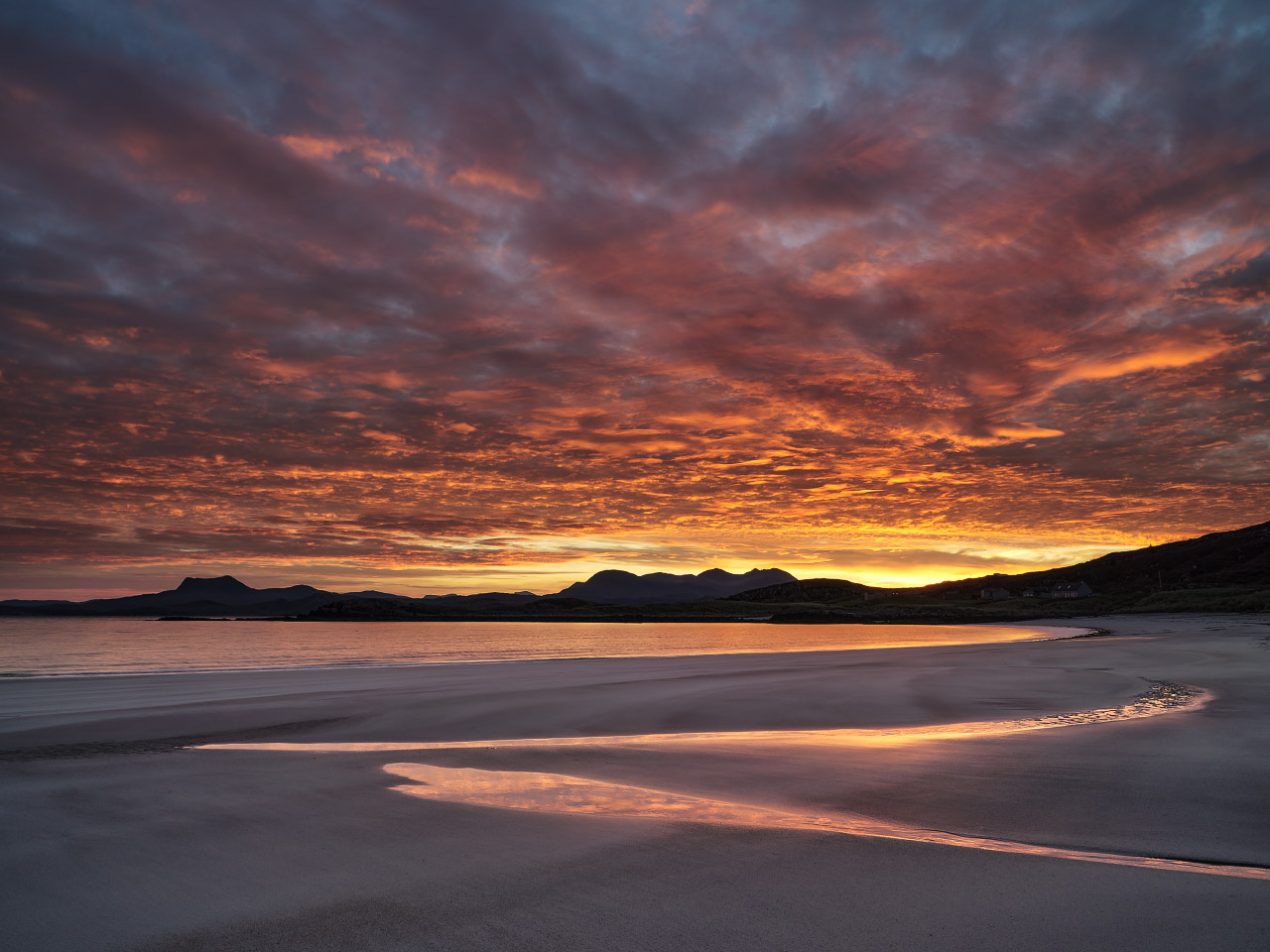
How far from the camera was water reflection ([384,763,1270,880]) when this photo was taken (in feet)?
18.8

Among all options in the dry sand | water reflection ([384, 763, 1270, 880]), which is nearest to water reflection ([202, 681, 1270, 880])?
water reflection ([384, 763, 1270, 880])

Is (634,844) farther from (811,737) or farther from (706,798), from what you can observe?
(811,737)

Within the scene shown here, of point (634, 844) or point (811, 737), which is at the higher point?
point (634, 844)

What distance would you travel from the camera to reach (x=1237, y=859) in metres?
5.66

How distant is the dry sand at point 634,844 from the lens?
450 centimetres

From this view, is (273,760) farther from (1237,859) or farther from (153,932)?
(1237,859)

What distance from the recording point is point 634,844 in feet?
20.1

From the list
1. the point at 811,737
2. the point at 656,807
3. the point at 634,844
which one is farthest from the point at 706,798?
the point at 811,737

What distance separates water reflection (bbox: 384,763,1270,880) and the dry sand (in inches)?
8.5

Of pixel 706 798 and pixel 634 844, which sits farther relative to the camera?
pixel 706 798

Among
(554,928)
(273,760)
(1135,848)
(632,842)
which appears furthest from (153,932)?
(1135,848)

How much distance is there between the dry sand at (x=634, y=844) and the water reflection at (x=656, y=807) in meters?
0.22

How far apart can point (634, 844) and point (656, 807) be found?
1.45 m

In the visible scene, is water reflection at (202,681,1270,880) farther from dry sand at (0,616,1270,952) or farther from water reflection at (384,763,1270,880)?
dry sand at (0,616,1270,952)
